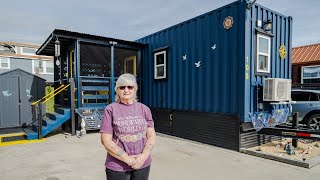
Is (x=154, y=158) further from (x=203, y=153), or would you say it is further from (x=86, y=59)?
(x=86, y=59)

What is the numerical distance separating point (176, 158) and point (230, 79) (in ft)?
8.19

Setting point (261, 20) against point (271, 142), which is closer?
point (261, 20)

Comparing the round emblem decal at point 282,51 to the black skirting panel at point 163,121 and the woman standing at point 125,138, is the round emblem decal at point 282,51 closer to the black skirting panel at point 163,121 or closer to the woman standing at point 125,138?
the black skirting panel at point 163,121

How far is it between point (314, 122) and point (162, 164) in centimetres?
649

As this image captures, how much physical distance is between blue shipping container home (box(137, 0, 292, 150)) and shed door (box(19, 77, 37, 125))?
6.00 metres

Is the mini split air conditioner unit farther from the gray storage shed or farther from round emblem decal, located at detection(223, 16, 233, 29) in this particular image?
the gray storage shed

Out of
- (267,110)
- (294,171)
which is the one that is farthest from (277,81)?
(294,171)

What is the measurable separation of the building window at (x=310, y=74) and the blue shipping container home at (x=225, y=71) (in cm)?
964

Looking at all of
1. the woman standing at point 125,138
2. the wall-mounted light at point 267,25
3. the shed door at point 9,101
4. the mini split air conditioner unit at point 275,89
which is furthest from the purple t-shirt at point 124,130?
the shed door at point 9,101

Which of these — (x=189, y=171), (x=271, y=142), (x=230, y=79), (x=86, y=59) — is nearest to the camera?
(x=189, y=171)

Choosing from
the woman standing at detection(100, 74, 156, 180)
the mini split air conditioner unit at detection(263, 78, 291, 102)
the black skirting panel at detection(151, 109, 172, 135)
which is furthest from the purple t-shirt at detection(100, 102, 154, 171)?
the black skirting panel at detection(151, 109, 172, 135)

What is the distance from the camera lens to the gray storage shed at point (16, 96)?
948 centimetres

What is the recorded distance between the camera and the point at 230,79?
609 cm

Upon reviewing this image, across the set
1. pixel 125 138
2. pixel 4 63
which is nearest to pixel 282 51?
pixel 125 138
